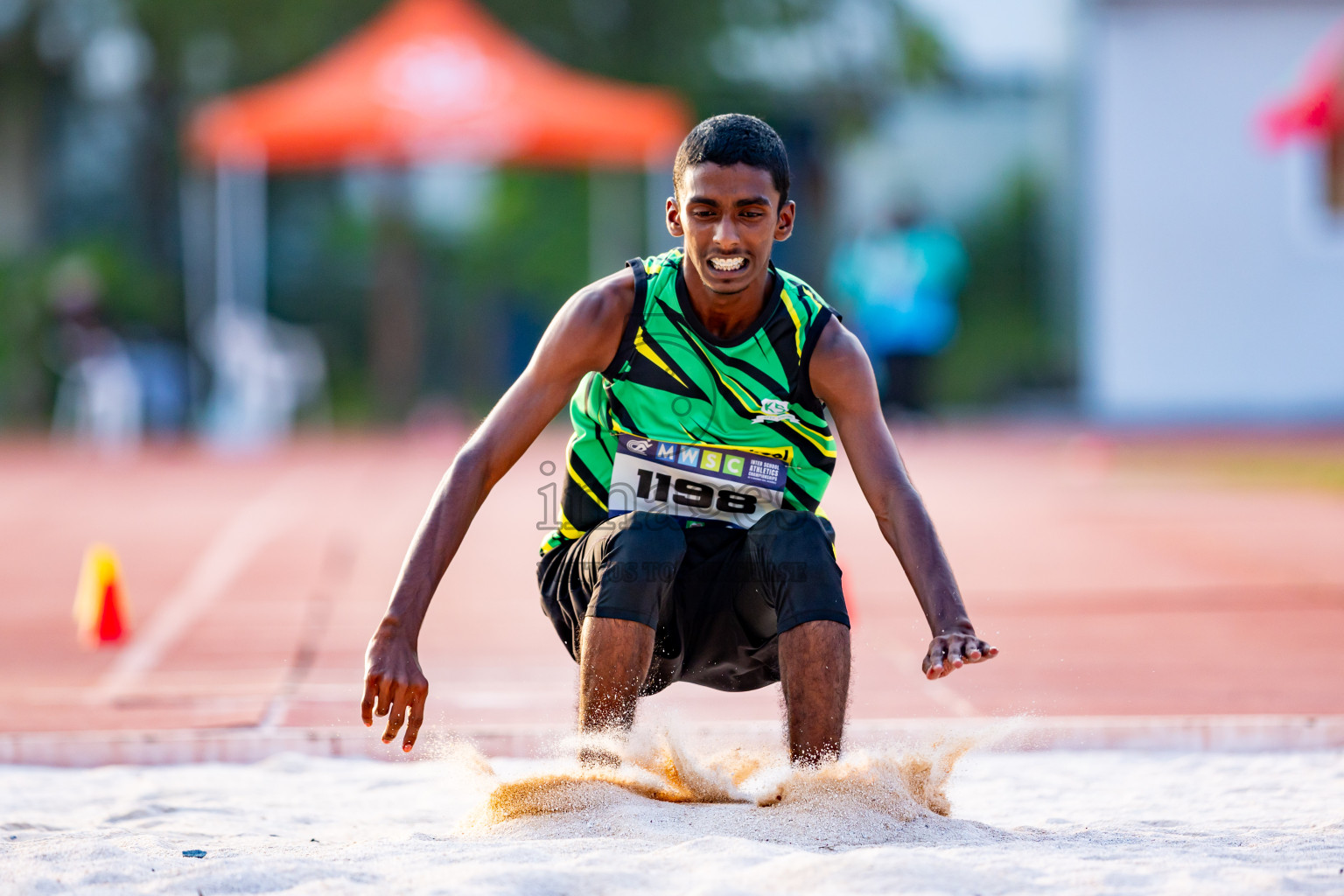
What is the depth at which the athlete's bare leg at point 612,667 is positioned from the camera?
3.28 metres

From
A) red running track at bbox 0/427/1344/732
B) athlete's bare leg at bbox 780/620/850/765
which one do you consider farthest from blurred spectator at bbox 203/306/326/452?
athlete's bare leg at bbox 780/620/850/765

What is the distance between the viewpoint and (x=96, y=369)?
16203 mm

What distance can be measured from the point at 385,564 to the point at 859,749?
5174 millimetres

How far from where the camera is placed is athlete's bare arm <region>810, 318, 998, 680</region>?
3375mm

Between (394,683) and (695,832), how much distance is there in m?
0.66

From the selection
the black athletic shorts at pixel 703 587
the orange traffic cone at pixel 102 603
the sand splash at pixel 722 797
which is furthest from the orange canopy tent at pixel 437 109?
the sand splash at pixel 722 797

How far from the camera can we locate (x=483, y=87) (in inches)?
613

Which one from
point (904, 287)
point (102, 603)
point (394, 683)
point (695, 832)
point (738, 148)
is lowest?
point (695, 832)

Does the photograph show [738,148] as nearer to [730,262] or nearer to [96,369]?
[730,262]

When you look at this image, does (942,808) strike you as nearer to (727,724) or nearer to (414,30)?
(727,724)

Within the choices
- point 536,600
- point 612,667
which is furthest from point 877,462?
point 536,600

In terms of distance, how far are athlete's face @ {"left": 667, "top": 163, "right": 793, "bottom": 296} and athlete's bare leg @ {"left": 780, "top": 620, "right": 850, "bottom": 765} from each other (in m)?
0.79

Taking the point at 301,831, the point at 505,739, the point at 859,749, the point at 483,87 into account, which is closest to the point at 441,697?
the point at 505,739

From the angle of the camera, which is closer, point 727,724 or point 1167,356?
point 727,724
